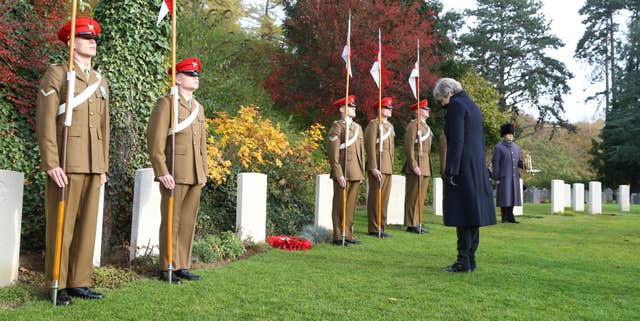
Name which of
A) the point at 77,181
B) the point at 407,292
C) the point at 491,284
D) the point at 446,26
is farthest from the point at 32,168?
the point at 446,26

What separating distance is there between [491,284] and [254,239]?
3398mm

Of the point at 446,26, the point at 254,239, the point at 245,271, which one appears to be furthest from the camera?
the point at 446,26

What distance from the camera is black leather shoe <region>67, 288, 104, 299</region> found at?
14.6ft

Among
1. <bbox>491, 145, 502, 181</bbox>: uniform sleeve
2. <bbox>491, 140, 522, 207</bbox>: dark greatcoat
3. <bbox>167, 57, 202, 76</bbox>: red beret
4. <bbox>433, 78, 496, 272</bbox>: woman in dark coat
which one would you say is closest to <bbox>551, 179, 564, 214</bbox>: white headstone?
<bbox>491, 140, 522, 207</bbox>: dark greatcoat

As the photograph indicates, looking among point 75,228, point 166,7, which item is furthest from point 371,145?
point 75,228

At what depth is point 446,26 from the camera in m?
24.0

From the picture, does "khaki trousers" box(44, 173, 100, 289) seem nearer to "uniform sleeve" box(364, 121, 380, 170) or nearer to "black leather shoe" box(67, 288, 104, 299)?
"black leather shoe" box(67, 288, 104, 299)

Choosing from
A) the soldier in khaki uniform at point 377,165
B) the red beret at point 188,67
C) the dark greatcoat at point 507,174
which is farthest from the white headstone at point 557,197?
the red beret at point 188,67

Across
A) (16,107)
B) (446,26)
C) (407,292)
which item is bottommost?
(407,292)

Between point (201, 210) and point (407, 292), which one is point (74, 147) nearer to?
point (407, 292)

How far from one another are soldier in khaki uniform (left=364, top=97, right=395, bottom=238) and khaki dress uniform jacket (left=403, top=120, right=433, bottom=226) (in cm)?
79

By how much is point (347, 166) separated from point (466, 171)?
281 cm

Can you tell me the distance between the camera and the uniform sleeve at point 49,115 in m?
4.18

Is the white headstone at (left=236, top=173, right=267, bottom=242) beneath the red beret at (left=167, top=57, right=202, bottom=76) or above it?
beneath
